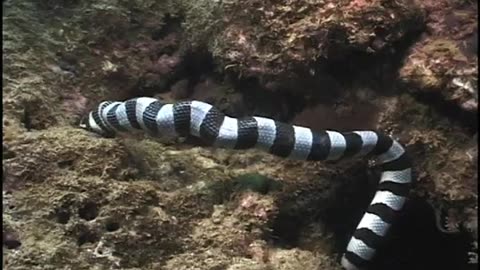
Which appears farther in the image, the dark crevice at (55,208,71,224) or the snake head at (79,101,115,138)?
the snake head at (79,101,115,138)

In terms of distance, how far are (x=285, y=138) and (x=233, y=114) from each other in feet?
2.34

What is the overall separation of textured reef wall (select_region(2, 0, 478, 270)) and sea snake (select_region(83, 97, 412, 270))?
130 mm

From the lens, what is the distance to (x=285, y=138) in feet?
11.8

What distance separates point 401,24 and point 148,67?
6.12 ft

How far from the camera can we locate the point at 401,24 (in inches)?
140

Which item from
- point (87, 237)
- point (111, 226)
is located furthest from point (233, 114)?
point (87, 237)

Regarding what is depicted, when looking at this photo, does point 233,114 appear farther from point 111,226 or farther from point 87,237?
point 87,237

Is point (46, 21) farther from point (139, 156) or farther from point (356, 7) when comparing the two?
point (356, 7)

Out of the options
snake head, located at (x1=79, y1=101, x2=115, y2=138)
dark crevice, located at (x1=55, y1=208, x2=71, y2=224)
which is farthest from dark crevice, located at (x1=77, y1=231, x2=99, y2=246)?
snake head, located at (x1=79, y1=101, x2=115, y2=138)

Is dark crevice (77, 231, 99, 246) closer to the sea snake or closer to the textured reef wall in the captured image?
the textured reef wall

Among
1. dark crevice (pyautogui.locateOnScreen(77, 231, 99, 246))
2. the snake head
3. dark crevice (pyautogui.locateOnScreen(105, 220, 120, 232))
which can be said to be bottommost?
dark crevice (pyautogui.locateOnScreen(77, 231, 99, 246))

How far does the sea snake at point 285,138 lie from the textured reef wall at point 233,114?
130 millimetres

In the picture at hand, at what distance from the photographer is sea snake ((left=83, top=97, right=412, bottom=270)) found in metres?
3.60

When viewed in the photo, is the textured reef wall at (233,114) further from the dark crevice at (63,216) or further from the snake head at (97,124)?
the snake head at (97,124)
